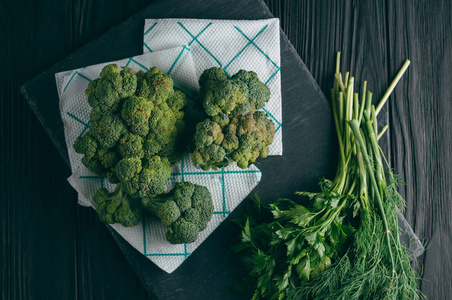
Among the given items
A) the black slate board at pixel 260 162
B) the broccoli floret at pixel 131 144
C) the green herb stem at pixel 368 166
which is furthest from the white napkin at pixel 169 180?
the green herb stem at pixel 368 166

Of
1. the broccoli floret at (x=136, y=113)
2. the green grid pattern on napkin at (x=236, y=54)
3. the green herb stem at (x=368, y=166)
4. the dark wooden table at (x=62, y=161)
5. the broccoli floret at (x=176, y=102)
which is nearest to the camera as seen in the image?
the broccoli floret at (x=136, y=113)

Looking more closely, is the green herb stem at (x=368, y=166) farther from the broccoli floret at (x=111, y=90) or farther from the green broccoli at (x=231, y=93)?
the broccoli floret at (x=111, y=90)

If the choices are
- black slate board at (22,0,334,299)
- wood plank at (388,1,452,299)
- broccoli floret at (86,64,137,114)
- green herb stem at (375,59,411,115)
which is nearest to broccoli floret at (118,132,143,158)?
broccoli floret at (86,64,137,114)

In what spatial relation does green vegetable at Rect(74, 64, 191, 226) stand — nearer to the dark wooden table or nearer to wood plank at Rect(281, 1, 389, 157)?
the dark wooden table

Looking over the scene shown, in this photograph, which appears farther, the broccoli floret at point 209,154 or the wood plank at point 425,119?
the wood plank at point 425,119

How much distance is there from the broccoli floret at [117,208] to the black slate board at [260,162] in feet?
0.57

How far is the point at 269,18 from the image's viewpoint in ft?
5.75

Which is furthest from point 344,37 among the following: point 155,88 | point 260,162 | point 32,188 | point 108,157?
point 32,188

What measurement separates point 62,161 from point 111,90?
59 cm

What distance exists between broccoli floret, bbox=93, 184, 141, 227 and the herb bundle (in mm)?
416

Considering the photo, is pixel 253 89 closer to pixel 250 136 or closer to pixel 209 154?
pixel 250 136

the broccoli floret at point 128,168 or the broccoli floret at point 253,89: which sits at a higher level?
the broccoli floret at point 253,89

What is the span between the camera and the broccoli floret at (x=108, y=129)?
1.40 m

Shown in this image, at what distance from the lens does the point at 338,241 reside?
1.59 m
